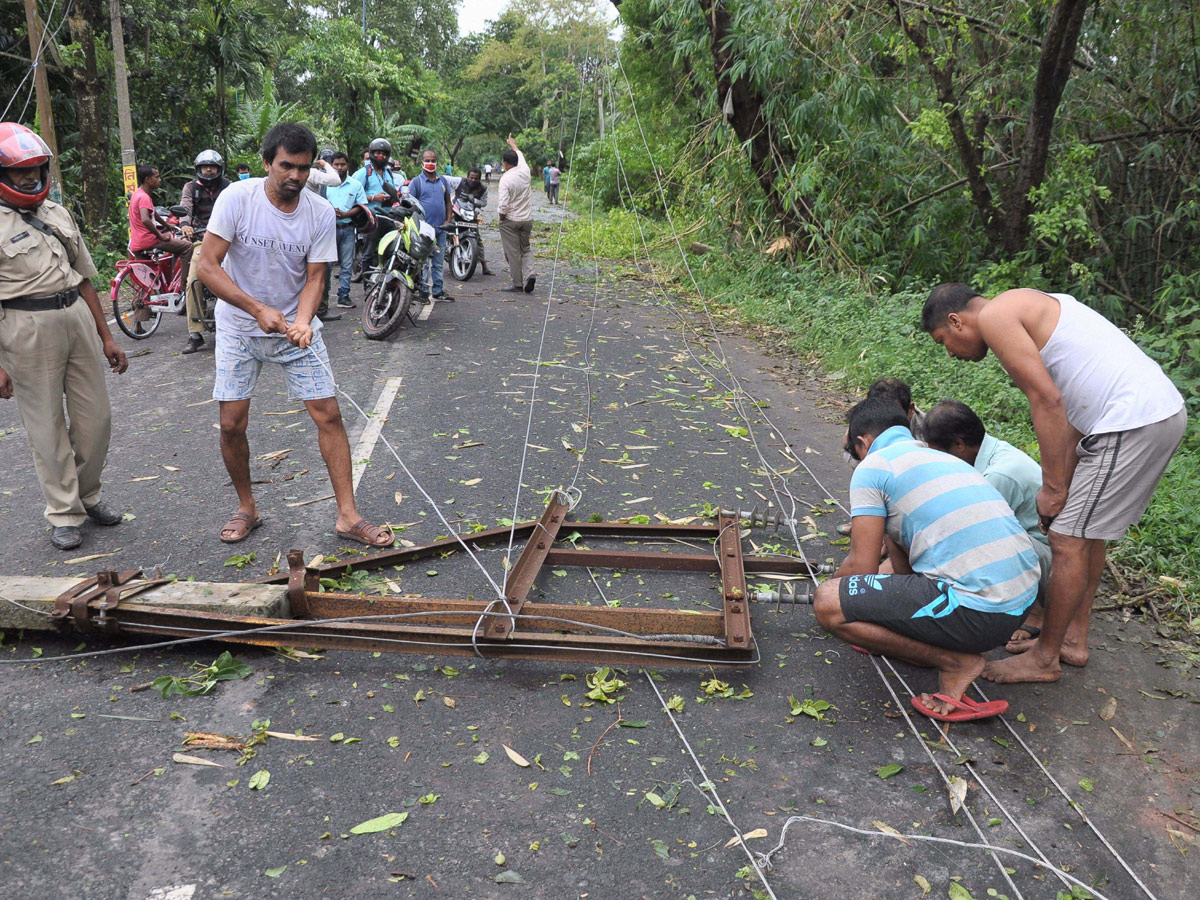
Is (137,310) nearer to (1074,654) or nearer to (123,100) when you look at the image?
(123,100)

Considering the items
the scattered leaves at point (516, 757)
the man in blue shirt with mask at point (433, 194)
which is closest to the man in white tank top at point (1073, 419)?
the scattered leaves at point (516, 757)

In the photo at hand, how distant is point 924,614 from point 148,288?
903 centimetres

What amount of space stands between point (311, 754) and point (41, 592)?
1468 millimetres

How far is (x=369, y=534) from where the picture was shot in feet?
15.5

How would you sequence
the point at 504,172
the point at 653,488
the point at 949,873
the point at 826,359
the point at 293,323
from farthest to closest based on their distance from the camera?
1. the point at 504,172
2. the point at 826,359
3. the point at 653,488
4. the point at 293,323
5. the point at 949,873

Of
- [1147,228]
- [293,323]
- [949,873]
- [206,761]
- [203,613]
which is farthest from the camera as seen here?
[1147,228]

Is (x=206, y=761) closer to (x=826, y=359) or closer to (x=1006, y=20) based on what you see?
(x=826, y=359)

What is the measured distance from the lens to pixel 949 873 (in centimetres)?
266

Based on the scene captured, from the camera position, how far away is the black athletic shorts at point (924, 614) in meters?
3.34

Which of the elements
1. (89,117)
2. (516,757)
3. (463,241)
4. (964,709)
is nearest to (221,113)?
(89,117)

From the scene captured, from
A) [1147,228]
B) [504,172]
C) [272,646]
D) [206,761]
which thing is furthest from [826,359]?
[206,761]

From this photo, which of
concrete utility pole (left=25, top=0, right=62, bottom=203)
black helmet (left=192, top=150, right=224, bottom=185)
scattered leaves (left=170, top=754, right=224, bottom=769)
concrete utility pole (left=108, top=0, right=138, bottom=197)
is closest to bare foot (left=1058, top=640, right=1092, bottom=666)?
scattered leaves (left=170, top=754, right=224, bottom=769)

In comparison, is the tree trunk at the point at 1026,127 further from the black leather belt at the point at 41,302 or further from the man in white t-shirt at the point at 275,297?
the black leather belt at the point at 41,302

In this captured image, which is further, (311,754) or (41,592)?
(41,592)
